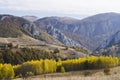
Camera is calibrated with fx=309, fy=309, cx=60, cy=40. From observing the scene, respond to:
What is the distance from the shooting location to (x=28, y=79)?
110 ft

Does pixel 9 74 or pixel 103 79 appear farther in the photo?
pixel 9 74

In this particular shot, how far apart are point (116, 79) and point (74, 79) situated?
4.42 metres

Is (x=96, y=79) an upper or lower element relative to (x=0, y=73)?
upper

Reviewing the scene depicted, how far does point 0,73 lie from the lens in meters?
199

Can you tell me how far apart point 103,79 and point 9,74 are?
558 ft

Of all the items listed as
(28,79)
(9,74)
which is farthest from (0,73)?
(28,79)

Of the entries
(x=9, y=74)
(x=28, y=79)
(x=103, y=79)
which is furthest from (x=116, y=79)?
(x=9, y=74)

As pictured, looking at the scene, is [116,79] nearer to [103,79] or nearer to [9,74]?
[103,79]

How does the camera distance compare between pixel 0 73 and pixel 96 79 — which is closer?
pixel 96 79

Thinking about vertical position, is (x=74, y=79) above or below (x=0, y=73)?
above

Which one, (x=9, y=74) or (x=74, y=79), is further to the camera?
(x=9, y=74)

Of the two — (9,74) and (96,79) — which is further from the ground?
(96,79)

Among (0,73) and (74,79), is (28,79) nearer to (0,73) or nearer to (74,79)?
(74,79)

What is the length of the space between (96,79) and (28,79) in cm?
732
